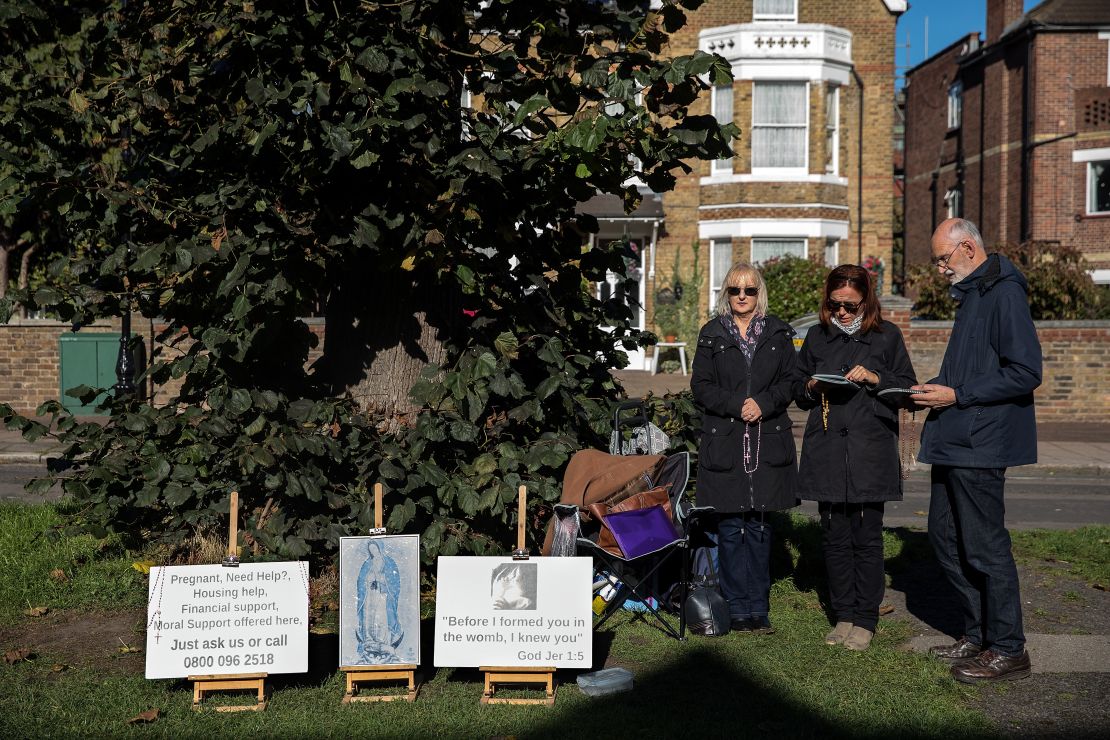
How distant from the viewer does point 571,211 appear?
698 cm

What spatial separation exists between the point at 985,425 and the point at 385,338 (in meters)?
3.58

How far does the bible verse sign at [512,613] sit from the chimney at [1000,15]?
3356 cm

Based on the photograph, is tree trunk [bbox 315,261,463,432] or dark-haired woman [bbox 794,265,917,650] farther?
tree trunk [bbox 315,261,463,432]

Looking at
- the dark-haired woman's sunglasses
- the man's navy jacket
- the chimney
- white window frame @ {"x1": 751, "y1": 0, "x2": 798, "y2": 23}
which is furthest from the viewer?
the chimney

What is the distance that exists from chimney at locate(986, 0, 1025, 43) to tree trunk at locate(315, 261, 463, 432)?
31947 mm

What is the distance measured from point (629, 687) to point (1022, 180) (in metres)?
31.0

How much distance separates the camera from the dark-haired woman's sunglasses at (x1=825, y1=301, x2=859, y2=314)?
19.2 feet

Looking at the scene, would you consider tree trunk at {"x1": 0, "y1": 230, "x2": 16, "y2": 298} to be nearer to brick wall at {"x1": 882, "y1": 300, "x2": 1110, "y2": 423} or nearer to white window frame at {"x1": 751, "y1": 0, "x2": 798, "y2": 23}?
white window frame at {"x1": 751, "y1": 0, "x2": 798, "y2": 23}

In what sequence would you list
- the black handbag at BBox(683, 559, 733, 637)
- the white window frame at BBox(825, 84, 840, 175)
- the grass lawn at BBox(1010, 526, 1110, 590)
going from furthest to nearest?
the white window frame at BBox(825, 84, 840, 175), the grass lawn at BBox(1010, 526, 1110, 590), the black handbag at BBox(683, 559, 733, 637)

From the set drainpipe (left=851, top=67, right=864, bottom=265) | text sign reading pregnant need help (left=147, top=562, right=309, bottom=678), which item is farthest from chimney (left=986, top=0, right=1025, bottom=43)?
text sign reading pregnant need help (left=147, top=562, right=309, bottom=678)

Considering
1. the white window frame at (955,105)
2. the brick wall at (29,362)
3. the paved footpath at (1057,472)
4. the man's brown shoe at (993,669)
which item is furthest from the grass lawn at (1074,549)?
the white window frame at (955,105)

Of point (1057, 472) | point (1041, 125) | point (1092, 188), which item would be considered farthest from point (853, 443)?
point (1092, 188)

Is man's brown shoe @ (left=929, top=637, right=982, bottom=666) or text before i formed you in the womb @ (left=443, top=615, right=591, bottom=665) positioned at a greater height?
text before i formed you in the womb @ (left=443, top=615, right=591, bottom=665)

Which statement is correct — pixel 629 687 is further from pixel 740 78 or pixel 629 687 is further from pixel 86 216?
pixel 740 78
